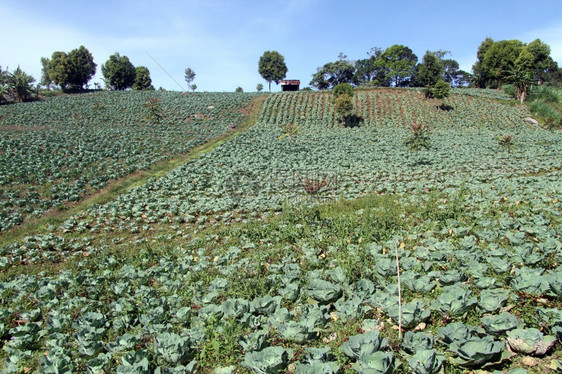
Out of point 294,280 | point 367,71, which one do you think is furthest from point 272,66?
point 294,280

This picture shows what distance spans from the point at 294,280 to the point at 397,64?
8417 cm

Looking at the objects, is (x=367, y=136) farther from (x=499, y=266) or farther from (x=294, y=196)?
(x=499, y=266)

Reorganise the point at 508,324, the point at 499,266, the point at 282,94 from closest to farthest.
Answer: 1. the point at 508,324
2. the point at 499,266
3. the point at 282,94

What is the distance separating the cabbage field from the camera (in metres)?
3.92

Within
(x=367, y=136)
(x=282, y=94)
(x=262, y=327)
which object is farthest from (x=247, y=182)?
(x=282, y=94)

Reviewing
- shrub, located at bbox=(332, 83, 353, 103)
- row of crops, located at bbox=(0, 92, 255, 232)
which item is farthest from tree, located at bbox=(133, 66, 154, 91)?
shrub, located at bbox=(332, 83, 353, 103)

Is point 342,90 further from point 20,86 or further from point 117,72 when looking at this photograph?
point 117,72

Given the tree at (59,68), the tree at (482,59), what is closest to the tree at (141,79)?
the tree at (59,68)

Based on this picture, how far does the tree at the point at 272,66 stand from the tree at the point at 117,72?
107 ft

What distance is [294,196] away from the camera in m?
13.8

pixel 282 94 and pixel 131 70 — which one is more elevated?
pixel 131 70

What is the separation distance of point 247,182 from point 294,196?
354 cm

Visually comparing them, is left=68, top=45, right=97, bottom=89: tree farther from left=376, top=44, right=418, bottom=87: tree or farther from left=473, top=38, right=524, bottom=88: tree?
left=473, top=38, right=524, bottom=88: tree

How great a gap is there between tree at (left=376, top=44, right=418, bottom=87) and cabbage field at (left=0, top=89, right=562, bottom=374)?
6887 cm
